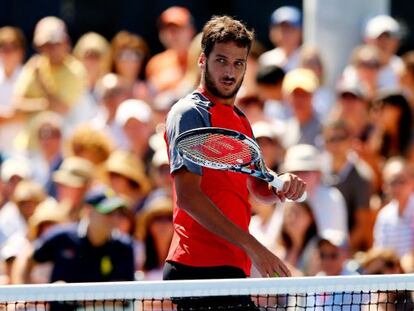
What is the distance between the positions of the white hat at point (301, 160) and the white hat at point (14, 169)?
2231 mm


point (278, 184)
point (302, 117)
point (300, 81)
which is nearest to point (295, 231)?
point (302, 117)

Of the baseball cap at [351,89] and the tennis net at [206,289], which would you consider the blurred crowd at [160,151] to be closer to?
the baseball cap at [351,89]

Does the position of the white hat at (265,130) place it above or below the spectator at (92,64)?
below

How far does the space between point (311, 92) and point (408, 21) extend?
4.43m

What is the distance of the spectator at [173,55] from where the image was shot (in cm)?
1311

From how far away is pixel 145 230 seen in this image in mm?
10375

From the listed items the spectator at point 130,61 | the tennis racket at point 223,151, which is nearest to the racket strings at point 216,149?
the tennis racket at point 223,151

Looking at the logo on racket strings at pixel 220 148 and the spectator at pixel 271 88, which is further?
the spectator at pixel 271 88

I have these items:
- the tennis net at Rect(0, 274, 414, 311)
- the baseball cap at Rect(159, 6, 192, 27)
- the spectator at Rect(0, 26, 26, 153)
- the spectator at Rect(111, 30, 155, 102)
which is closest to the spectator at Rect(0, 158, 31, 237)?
the spectator at Rect(0, 26, 26, 153)

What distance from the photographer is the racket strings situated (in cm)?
633

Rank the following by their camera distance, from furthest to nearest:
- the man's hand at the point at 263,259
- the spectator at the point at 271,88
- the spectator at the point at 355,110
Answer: the spectator at the point at 271,88, the spectator at the point at 355,110, the man's hand at the point at 263,259

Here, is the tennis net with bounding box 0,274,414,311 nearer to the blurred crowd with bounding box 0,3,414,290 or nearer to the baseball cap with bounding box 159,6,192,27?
the blurred crowd with bounding box 0,3,414,290

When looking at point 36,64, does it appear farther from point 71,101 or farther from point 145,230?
point 145,230

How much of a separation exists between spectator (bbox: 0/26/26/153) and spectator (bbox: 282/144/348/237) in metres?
3.15
